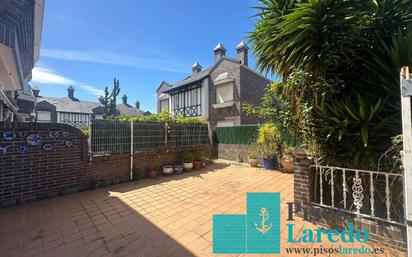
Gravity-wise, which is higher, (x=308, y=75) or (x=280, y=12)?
(x=280, y=12)

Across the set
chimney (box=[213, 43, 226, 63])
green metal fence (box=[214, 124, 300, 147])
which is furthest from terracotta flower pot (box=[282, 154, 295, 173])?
chimney (box=[213, 43, 226, 63])

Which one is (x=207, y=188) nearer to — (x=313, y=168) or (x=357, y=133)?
(x=313, y=168)

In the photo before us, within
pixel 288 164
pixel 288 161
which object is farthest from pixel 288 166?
pixel 288 161

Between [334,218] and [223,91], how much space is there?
→ 39.1ft

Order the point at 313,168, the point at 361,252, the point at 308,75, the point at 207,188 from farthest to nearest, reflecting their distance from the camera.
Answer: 1. the point at 207,188
2. the point at 313,168
3. the point at 308,75
4. the point at 361,252

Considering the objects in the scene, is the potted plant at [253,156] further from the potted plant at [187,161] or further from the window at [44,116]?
the window at [44,116]

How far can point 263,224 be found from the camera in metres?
2.88

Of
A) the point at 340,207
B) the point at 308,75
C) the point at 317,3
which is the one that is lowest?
the point at 340,207

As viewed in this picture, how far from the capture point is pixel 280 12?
9.43ft

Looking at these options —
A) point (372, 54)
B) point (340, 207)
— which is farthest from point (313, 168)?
point (372, 54)

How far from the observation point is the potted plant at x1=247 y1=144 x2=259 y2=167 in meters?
7.91

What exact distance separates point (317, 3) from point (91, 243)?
15.3 feet

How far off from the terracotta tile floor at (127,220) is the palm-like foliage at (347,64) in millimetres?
1675

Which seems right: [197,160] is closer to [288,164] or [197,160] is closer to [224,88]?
[288,164]
